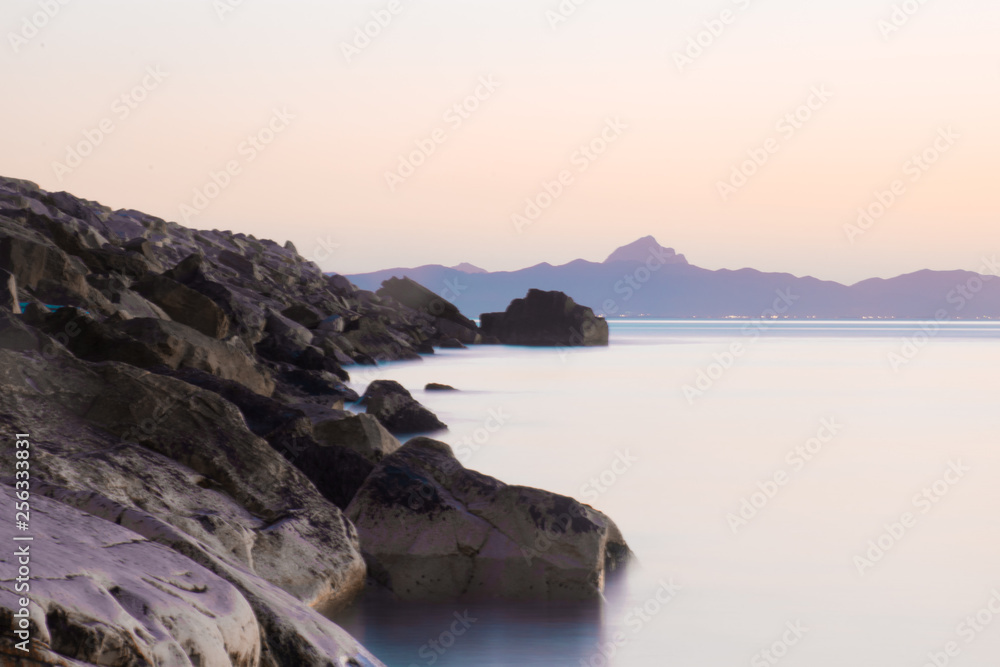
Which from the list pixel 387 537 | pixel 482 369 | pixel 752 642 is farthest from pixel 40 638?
pixel 482 369

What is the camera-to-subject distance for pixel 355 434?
1223 centimetres

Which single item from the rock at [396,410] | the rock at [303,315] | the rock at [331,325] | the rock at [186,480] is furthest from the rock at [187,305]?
the rock at [331,325]

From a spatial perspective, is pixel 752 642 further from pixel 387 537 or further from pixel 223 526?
pixel 223 526

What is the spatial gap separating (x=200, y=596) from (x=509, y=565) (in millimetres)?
4010

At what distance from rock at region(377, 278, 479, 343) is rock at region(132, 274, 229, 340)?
44402 mm

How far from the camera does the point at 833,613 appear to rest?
873cm

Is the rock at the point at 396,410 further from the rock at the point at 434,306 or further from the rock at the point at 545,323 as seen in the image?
the rock at the point at 545,323

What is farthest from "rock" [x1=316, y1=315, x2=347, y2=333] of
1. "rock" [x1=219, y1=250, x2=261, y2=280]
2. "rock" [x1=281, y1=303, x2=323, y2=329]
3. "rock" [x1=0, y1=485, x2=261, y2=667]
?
"rock" [x1=0, y1=485, x2=261, y2=667]

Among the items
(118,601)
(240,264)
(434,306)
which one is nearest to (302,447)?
(118,601)

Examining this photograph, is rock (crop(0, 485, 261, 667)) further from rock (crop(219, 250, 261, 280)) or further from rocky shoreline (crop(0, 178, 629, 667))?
rock (crop(219, 250, 261, 280))

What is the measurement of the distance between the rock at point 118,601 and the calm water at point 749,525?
2.62 m

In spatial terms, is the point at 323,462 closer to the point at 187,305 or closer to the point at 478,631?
the point at 478,631

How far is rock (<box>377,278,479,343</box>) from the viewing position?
69500 mm

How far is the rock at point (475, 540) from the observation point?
8.21 meters
